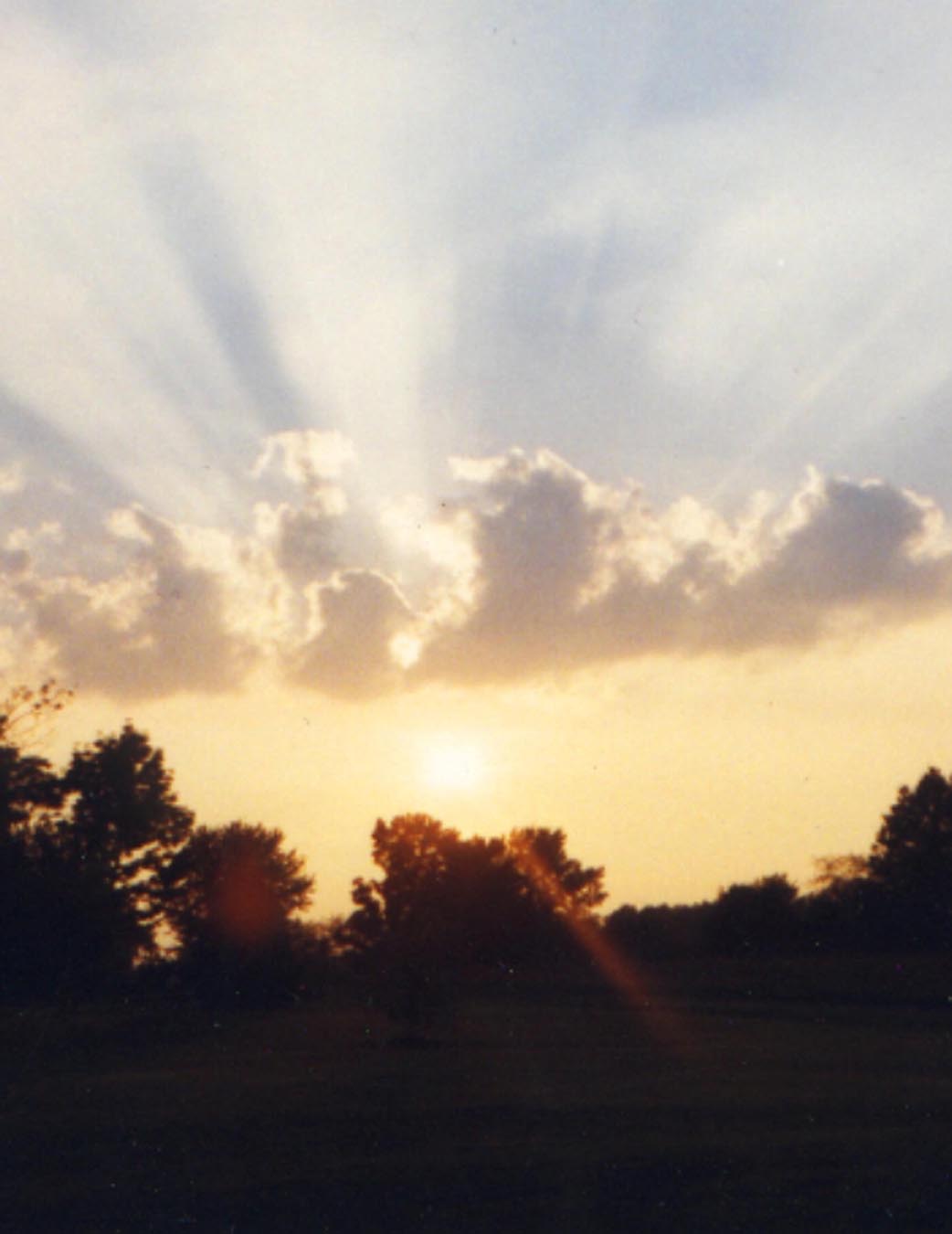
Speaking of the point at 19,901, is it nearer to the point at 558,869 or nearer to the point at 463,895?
the point at 463,895

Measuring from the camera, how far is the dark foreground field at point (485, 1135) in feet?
42.3

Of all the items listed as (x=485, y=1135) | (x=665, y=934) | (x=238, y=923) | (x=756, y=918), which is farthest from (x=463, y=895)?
(x=485, y=1135)

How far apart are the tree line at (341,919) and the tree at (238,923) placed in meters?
0.11

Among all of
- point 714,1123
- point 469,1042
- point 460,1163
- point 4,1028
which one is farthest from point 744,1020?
point 460,1163

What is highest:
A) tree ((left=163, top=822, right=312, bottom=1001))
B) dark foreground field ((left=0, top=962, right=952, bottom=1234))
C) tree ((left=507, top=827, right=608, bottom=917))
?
tree ((left=507, top=827, right=608, bottom=917))

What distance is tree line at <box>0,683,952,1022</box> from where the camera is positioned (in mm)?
39219

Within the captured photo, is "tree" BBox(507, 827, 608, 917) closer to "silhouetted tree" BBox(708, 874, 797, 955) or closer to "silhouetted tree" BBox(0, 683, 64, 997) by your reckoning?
"silhouetted tree" BBox(708, 874, 797, 955)

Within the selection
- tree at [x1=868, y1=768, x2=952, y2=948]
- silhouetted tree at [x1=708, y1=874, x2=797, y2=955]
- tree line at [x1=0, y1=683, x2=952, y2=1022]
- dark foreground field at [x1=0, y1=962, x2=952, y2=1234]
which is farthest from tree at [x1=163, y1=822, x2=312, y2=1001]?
tree at [x1=868, y1=768, x2=952, y2=948]

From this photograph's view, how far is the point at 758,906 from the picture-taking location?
83.4m

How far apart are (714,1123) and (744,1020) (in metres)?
34.6

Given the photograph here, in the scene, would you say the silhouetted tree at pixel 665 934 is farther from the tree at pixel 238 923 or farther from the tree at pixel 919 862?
the tree at pixel 238 923

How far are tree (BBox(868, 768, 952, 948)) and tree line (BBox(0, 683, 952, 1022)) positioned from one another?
0.42ft

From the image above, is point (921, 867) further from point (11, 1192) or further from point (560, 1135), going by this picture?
point (11, 1192)

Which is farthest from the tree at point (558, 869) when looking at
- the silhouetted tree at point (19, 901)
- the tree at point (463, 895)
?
the silhouetted tree at point (19, 901)
